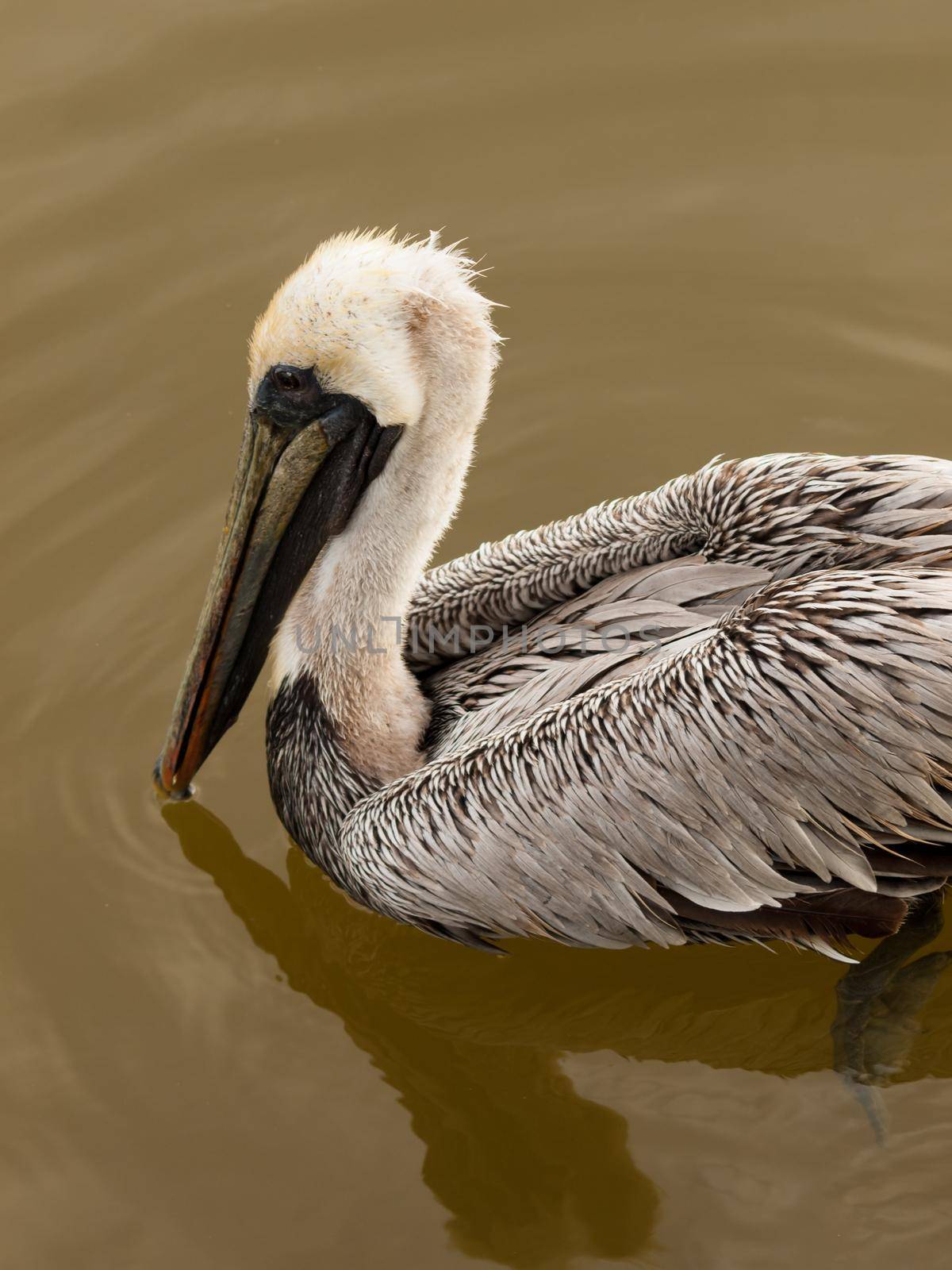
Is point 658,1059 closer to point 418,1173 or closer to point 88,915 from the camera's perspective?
point 418,1173

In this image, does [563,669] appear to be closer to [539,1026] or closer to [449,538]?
[539,1026]

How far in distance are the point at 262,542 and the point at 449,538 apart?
1.54 m

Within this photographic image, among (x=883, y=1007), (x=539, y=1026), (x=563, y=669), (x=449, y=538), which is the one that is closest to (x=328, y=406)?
(x=563, y=669)

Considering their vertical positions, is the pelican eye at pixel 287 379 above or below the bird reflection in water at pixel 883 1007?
above

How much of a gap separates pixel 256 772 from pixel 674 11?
4.46 metres

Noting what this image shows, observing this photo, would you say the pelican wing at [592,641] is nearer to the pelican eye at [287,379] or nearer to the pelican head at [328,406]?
the pelican head at [328,406]

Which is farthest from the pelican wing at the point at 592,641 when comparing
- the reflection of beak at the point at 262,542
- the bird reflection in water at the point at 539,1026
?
the bird reflection in water at the point at 539,1026

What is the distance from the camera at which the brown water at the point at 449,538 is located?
4406 mm

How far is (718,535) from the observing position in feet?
15.0

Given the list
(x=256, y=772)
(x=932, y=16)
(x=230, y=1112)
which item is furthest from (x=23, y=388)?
(x=932, y=16)

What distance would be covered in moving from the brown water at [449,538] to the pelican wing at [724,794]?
0.53 meters

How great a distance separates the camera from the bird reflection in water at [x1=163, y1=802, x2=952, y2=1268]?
172 inches

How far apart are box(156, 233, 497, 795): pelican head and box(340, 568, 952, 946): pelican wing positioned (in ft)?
2.35

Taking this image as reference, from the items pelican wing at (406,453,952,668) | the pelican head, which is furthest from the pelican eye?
pelican wing at (406,453,952,668)
